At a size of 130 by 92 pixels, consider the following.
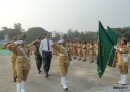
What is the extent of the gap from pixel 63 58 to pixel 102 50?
143cm

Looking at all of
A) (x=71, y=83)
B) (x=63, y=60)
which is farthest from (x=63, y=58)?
(x=71, y=83)

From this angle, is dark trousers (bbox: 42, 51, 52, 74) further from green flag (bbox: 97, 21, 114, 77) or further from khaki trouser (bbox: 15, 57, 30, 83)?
khaki trouser (bbox: 15, 57, 30, 83)

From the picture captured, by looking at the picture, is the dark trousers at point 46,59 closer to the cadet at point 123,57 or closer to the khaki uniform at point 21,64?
the cadet at point 123,57

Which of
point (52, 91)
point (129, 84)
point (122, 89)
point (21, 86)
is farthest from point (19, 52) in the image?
point (129, 84)

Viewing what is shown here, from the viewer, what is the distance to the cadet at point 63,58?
36.3 ft

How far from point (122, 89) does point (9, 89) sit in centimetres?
395

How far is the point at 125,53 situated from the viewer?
11.8m

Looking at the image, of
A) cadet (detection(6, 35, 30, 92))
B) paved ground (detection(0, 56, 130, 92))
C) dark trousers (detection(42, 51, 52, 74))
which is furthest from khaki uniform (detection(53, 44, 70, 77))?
dark trousers (detection(42, 51, 52, 74))

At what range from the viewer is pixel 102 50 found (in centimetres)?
1117

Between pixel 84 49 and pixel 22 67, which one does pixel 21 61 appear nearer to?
pixel 22 67

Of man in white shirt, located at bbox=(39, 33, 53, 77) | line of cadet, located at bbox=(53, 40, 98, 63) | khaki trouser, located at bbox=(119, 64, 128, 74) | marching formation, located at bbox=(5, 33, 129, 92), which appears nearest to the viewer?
marching formation, located at bbox=(5, 33, 129, 92)

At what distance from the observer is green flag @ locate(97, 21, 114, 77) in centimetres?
1105

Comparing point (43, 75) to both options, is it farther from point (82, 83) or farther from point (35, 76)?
point (82, 83)

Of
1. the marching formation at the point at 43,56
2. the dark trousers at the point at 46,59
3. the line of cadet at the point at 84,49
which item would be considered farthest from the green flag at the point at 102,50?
the line of cadet at the point at 84,49
